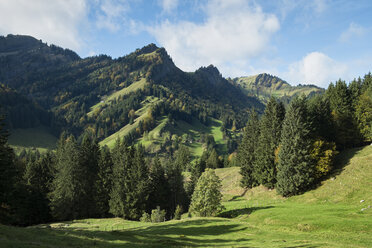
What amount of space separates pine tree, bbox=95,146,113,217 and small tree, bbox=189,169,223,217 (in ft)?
91.8

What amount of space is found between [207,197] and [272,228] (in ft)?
59.4

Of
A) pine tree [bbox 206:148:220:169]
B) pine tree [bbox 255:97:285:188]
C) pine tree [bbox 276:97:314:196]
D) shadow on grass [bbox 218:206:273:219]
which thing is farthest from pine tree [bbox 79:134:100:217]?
pine tree [bbox 206:148:220:169]

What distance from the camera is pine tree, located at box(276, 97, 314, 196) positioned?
54434 millimetres

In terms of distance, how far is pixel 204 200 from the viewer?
166 ft

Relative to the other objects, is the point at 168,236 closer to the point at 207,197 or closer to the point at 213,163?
the point at 207,197

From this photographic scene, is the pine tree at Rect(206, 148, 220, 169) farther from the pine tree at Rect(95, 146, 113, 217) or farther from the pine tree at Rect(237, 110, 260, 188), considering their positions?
the pine tree at Rect(95, 146, 113, 217)

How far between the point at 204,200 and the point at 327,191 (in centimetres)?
2743

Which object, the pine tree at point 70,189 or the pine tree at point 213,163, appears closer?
the pine tree at point 70,189

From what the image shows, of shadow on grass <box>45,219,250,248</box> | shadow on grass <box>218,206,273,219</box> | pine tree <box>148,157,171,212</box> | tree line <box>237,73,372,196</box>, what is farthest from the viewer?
pine tree <box>148,157,171,212</box>

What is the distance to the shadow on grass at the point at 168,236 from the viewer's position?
22594mm

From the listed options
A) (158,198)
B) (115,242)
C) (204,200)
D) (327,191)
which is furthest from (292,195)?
(115,242)

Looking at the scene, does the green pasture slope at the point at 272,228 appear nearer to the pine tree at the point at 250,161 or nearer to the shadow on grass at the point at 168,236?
the shadow on grass at the point at 168,236

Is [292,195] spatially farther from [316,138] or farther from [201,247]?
[201,247]

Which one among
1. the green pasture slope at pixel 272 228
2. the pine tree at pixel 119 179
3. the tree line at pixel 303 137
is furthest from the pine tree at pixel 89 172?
the tree line at pixel 303 137
